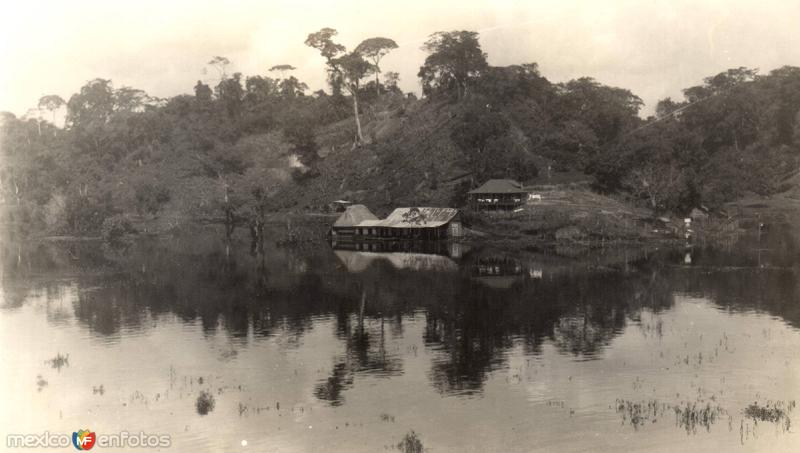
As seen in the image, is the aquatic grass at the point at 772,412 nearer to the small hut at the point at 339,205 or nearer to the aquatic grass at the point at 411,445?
the aquatic grass at the point at 411,445

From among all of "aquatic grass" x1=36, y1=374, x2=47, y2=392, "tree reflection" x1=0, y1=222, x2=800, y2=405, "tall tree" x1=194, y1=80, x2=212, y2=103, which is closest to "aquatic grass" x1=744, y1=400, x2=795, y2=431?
"tree reflection" x1=0, y1=222, x2=800, y2=405

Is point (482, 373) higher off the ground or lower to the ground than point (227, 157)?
lower

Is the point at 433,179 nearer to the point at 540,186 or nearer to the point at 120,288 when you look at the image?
the point at 540,186

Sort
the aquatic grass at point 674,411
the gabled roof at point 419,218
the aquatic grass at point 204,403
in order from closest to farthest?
the aquatic grass at point 674,411
the aquatic grass at point 204,403
the gabled roof at point 419,218

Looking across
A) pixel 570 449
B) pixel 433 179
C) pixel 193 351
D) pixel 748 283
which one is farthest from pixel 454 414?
pixel 433 179

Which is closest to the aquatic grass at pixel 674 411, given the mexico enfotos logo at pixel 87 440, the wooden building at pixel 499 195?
the mexico enfotos logo at pixel 87 440

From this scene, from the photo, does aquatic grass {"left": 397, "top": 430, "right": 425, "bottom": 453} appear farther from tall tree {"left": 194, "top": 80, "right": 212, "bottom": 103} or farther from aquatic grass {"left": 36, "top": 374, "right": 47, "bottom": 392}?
tall tree {"left": 194, "top": 80, "right": 212, "bottom": 103}
